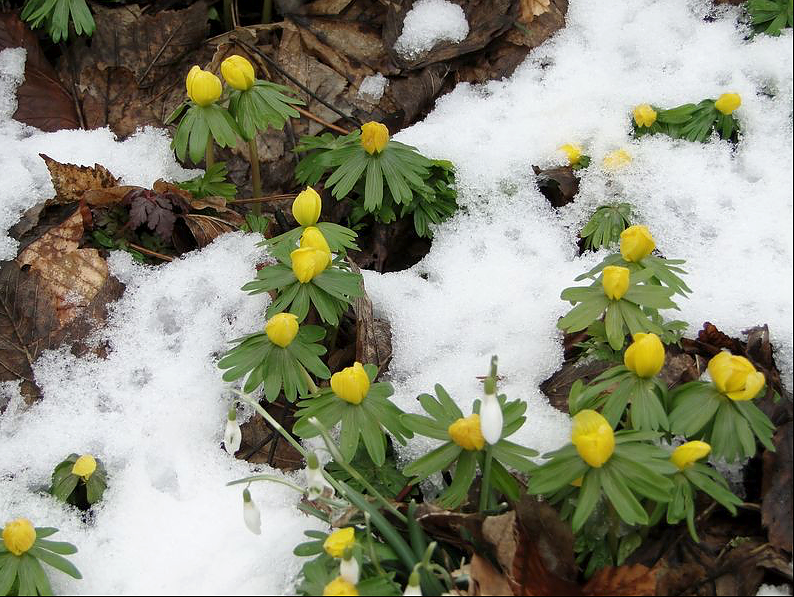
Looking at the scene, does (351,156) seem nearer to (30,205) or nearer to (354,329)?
(354,329)

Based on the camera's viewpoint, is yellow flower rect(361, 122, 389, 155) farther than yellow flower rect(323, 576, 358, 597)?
Yes

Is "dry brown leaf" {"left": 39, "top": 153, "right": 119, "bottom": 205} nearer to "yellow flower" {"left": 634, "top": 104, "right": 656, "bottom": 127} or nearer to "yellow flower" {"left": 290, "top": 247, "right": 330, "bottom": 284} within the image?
"yellow flower" {"left": 290, "top": 247, "right": 330, "bottom": 284}

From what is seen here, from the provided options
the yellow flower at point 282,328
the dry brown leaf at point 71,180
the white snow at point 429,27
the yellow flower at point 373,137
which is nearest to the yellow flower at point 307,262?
the yellow flower at point 282,328

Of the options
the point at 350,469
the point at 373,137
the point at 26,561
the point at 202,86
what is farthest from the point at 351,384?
the point at 202,86

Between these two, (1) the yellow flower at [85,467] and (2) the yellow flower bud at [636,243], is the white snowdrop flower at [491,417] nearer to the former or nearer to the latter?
(2) the yellow flower bud at [636,243]

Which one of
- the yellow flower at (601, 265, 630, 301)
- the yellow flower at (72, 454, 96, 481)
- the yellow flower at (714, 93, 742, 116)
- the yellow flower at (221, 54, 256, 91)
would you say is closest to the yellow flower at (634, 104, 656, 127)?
the yellow flower at (714, 93, 742, 116)

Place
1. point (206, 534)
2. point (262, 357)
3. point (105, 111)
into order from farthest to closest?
point (105, 111)
point (262, 357)
point (206, 534)

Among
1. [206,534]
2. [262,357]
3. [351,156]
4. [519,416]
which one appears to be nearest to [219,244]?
[351,156]
